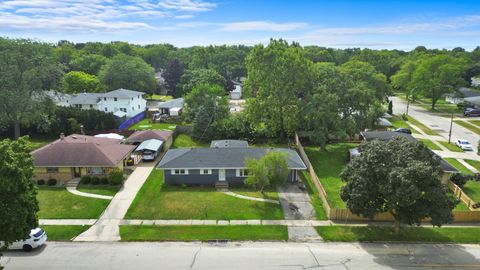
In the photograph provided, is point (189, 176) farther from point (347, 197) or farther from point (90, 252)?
point (347, 197)

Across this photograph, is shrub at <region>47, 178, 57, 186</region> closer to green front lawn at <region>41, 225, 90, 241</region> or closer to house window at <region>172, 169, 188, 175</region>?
green front lawn at <region>41, 225, 90, 241</region>

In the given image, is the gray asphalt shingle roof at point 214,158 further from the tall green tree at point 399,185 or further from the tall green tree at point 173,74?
the tall green tree at point 173,74

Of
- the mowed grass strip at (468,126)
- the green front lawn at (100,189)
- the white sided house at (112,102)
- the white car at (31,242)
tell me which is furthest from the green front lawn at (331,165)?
the white sided house at (112,102)

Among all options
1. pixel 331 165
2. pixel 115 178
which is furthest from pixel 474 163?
pixel 115 178

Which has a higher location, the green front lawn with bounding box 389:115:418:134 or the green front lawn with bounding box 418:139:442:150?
the green front lawn with bounding box 389:115:418:134

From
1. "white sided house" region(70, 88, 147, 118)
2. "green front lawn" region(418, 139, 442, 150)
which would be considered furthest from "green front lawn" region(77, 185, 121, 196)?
"green front lawn" region(418, 139, 442, 150)

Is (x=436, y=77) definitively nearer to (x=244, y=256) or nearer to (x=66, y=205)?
(x=244, y=256)

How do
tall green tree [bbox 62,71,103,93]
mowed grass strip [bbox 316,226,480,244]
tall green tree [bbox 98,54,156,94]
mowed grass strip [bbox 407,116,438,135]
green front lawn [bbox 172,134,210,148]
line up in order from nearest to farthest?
mowed grass strip [bbox 316,226,480,244], green front lawn [bbox 172,134,210,148], mowed grass strip [bbox 407,116,438,135], tall green tree [bbox 62,71,103,93], tall green tree [bbox 98,54,156,94]
